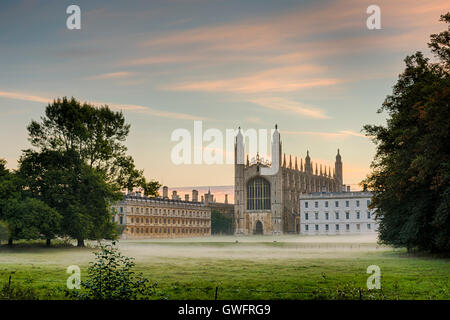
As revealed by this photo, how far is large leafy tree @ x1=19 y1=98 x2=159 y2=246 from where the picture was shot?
45812 mm

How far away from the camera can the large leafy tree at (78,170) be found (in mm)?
45812

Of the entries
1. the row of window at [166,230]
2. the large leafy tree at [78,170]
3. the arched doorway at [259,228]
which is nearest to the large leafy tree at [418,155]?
the large leafy tree at [78,170]

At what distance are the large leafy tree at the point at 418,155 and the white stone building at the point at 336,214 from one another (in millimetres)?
76604

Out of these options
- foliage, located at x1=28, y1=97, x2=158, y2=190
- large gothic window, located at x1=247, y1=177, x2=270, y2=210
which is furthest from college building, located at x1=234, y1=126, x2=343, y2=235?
foliage, located at x1=28, y1=97, x2=158, y2=190

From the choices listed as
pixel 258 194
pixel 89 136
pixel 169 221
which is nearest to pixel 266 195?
pixel 258 194

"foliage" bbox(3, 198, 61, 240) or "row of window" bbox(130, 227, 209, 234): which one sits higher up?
"foliage" bbox(3, 198, 61, 240)

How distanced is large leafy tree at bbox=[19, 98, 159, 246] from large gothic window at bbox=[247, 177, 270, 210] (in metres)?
78.9

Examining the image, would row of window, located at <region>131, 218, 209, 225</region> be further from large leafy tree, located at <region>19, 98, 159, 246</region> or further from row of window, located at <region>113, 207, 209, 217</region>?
large leafy tree, located at <region>19, 98, 159, 246</region>

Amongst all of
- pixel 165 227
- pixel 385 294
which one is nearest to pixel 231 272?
pixel 385 294

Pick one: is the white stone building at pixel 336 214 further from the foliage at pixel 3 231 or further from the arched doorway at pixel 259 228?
the foliage at pixel 3 231

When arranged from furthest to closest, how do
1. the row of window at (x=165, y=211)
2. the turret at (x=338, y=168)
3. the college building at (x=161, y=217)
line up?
the turret at (x=338, y=168) < the row of window at (x=165, y=211) < the college building at (x=161, y=217)

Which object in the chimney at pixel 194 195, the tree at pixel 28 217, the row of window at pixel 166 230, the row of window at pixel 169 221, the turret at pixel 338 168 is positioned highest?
the turret at pixel 338 168

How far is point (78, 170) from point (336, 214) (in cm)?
7802

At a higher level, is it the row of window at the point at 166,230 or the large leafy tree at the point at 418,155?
the large leafy tree at the point at 418,155
